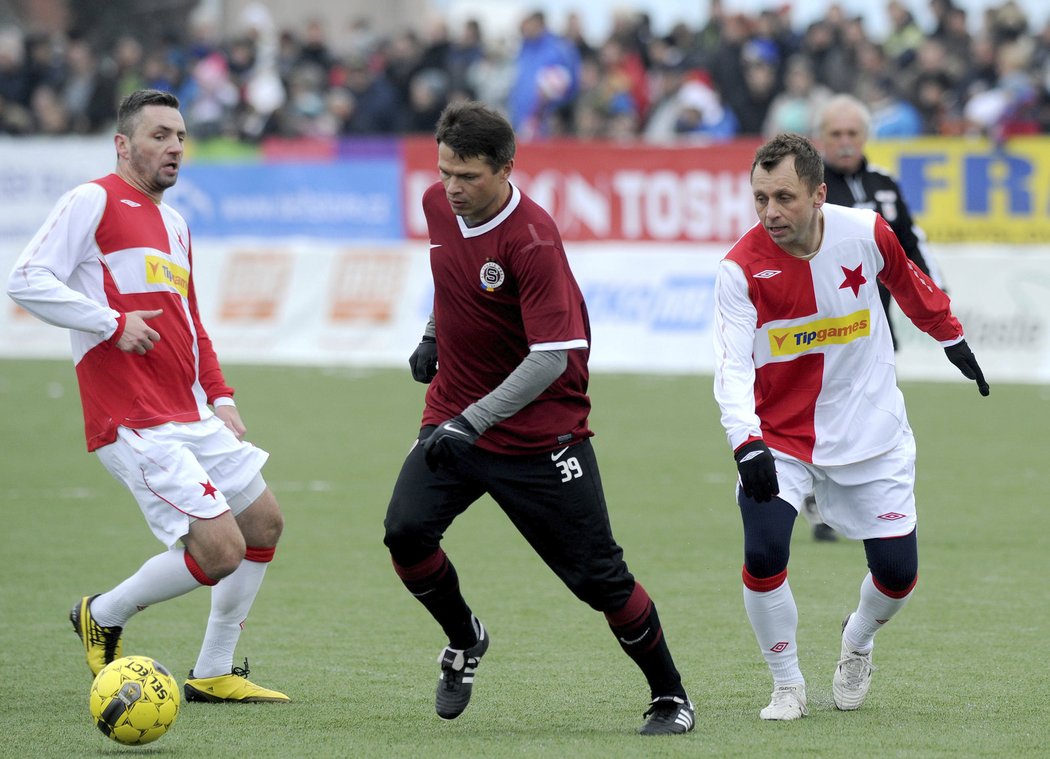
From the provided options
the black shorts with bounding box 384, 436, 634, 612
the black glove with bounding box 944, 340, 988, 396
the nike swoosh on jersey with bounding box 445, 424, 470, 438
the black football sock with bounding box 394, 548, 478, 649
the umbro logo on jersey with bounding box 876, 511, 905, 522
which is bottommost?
the black football sock with bounding box 394, 548, 478, 649

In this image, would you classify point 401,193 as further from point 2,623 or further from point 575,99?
point 2,623

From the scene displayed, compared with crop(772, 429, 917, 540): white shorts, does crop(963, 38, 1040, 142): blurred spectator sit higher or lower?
lower

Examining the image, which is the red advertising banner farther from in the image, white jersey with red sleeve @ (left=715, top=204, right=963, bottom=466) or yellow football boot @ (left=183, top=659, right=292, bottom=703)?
yellow football boot @ (left=183, top=659, right=292, bottom=703)

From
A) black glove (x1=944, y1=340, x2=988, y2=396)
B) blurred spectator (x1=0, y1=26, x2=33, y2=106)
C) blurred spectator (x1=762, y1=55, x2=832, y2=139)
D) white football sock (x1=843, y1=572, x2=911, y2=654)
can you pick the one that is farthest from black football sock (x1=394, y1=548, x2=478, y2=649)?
blurred spectator (x1=0, y1=26, x2=33, y2=106)

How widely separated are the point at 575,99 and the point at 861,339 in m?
16.2

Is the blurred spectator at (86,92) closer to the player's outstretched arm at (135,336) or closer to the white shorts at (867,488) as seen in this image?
the player's outstretched arm at (135,336)

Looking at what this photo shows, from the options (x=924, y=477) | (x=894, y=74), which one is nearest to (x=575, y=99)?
(x=894, y=74)

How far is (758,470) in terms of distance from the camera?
5.73 metres

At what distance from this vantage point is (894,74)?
1967 cm

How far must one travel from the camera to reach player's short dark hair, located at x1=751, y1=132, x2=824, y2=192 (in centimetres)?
586

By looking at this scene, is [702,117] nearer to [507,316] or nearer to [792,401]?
[792,401]

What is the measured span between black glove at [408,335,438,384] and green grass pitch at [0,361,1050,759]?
1202mm

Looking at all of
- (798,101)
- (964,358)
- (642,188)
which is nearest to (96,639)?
(964,358)

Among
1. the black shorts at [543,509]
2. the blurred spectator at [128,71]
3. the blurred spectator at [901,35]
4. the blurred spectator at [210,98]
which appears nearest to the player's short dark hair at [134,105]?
the black shorts at [543,509]
